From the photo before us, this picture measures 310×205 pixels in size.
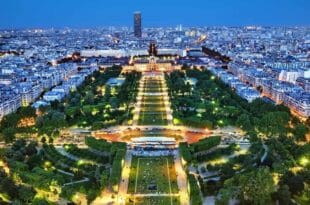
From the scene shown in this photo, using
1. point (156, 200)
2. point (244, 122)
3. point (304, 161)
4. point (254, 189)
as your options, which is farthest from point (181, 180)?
point (244, 122)

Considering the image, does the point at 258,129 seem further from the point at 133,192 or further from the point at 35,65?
the point at 35,65

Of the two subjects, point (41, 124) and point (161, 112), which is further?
point (161, 112)

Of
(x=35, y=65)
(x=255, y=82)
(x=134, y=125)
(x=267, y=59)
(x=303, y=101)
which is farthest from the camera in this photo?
(x=267, y=59)

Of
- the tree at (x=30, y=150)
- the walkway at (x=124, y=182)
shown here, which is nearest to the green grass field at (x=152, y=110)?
the walkway at (x=124, y=182)

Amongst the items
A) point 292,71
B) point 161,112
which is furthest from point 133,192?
point 292,71

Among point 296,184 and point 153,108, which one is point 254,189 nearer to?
point 296,184

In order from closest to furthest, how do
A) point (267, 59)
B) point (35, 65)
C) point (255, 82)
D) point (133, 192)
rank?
point (133, 192)
point (255, 82)
point (35, 65)
point (267, 59)
